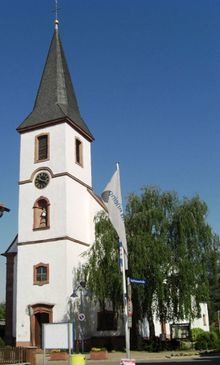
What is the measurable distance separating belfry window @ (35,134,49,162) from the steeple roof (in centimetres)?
97

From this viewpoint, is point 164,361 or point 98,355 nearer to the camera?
point 164,361

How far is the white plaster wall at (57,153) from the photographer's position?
35.4 m

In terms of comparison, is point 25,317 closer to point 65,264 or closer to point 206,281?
point 65,264

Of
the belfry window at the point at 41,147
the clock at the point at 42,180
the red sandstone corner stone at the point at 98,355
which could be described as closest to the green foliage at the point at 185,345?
the red sandstone corner stone at the point at 98,355

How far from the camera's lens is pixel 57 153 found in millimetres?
35719

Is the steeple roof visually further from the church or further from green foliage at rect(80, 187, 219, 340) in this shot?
green foliage at rect(80, 187, 219, 340)

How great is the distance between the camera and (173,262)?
2891 centimetres

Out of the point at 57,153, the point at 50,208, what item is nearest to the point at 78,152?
the point at 57,153

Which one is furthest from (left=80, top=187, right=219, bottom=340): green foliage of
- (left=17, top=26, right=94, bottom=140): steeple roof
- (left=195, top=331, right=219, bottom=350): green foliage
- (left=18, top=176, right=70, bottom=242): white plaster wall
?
(left=17, top=26, right=94, bottom=140): steeple roof

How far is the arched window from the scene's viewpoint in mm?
34188

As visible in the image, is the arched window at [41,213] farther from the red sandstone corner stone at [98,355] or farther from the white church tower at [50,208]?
the red sandstone corner stone at [98,355]

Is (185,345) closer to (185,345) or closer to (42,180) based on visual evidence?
(185,345)

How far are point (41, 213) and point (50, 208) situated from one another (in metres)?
1.00

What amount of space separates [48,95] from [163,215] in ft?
50.0
